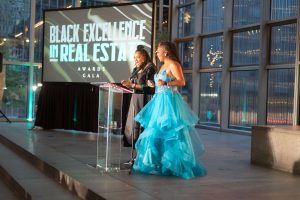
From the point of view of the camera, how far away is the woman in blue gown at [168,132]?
4727 millimetres

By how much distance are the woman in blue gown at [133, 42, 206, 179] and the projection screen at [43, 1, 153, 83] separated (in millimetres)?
3792

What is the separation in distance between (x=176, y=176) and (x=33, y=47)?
441 inches

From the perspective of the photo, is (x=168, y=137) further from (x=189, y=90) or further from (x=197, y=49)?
(x=189, y=90)

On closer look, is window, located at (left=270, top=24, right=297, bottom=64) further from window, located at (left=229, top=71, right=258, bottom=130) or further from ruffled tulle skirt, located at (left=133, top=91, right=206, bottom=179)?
ruffled tulle skirt, located at (left=133, top=91, right=206, bottom=179)

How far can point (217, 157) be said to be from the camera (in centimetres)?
666

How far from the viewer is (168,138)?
4723 millimetres

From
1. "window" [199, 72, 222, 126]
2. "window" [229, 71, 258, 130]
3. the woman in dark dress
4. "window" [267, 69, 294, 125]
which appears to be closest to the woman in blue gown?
the woman in dark dress

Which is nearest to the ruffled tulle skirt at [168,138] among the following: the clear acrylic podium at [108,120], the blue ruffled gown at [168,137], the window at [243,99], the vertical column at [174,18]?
the blue ruffled gown at [168,137]

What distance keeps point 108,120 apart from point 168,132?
2.22 feet

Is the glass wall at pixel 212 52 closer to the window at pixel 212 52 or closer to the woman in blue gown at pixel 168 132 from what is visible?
the window at pixel 212 52

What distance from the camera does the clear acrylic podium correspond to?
4891mm

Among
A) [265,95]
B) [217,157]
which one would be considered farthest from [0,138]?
[265,95]

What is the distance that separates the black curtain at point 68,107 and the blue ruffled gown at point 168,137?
495cm

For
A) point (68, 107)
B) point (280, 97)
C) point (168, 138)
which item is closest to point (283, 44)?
point (280, 97)
